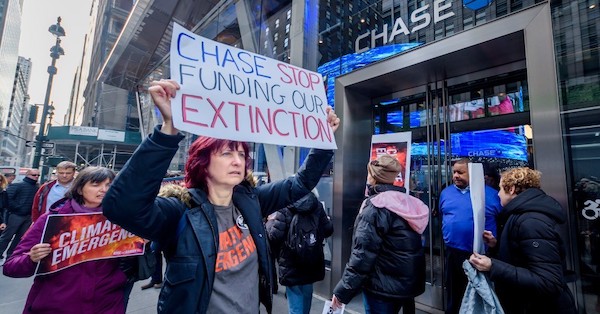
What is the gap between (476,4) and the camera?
3.64m

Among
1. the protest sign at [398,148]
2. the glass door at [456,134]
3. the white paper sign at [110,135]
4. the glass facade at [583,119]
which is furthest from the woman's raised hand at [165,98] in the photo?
the white paper sign at [110,135]

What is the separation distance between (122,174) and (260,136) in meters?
0.71

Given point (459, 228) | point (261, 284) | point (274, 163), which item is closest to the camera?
Answer: point (261, 284)

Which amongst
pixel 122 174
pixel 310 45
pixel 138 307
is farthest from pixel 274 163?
pixel 122 174

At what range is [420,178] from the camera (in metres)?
4.37

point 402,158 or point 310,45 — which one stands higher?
point 310,45

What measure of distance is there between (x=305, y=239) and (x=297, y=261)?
24cm

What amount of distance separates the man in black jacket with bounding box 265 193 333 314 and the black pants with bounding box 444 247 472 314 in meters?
1.42

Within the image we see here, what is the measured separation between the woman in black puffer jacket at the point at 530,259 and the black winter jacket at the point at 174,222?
62.0 inches

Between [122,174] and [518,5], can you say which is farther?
[518,5]

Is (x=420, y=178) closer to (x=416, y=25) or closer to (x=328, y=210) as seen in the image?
(x=328, y=210)

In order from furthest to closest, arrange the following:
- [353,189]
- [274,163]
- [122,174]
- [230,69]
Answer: [274,163], [353,189], [230,69], [122,174]

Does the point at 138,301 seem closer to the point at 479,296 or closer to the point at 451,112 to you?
the point at 479,296

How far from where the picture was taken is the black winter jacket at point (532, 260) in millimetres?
1795
